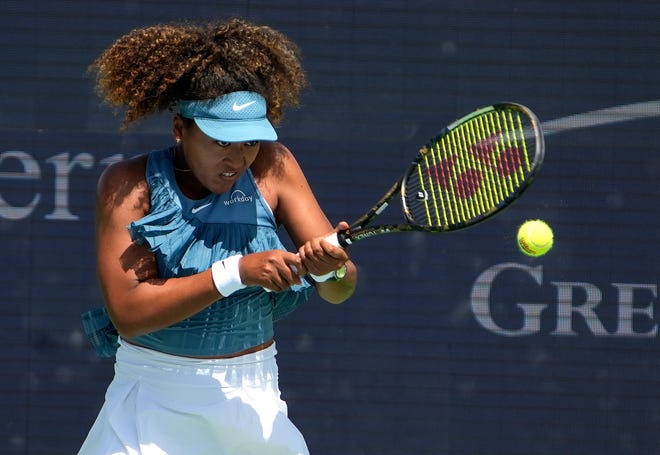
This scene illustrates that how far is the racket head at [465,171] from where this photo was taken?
271 centimetres

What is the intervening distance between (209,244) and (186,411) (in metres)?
0.39

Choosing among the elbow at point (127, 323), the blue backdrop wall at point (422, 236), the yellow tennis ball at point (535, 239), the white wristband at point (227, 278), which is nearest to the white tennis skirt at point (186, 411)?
the elbow at point (127, 323)

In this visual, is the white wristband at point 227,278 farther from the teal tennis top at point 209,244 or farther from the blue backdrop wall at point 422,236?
the blue backdrop wall at point 422,236

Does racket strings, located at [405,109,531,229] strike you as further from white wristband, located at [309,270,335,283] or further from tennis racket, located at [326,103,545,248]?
white wristband, located at [309,270,335,283]

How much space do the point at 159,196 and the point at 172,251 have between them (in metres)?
0.13

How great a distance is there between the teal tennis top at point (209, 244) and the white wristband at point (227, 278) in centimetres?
16

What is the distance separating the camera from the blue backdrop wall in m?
4.62

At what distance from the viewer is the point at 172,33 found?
9.20ft

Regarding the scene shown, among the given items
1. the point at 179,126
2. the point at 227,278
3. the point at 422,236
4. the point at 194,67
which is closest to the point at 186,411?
the point at 227,278

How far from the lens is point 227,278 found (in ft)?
8.40

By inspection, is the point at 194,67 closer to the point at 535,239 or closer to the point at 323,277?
the point at 323,277

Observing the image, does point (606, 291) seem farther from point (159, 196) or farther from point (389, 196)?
point (159, 196)

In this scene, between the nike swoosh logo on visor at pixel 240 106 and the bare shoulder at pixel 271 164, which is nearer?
the nike swoosh logo on visor at pixel 240 106

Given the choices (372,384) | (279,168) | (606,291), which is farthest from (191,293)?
(606,291)
